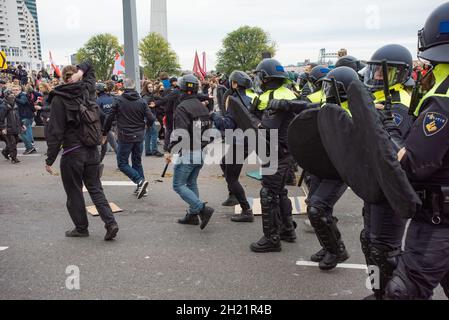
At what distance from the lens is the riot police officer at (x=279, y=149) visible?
4300 mm

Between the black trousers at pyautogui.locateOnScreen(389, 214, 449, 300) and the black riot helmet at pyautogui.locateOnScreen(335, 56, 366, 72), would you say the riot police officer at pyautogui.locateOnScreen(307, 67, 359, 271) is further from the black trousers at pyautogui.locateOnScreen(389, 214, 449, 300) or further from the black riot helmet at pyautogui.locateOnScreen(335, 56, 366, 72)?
the black riot helmet at pyautogui.locateOnScreen(335, 56, 366, 72)

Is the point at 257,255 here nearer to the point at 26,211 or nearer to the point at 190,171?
the point at 190,171

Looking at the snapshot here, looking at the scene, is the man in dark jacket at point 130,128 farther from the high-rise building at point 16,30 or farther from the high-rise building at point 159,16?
the high-rise building at point 16,30

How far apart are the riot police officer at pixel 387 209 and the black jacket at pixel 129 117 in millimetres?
4259

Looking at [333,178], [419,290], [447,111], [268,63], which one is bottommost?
[419,290]

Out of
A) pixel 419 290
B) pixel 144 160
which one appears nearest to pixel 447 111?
pixel 419 290

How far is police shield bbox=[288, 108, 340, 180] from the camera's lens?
10.9 ft

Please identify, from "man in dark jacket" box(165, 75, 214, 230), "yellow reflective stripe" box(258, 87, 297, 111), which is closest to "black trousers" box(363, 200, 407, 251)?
"yellow reflective stripe" box(258, 87, 297, 111)

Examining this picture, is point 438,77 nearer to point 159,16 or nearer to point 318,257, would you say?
point 318,257

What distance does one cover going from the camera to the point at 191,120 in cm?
497

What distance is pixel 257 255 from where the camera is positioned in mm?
4332

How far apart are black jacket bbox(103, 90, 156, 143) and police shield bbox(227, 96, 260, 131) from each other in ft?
8.62

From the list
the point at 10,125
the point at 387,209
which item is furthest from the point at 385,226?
the point at 10,125
